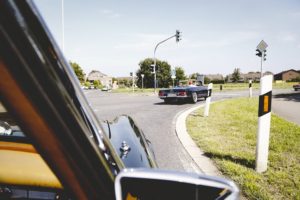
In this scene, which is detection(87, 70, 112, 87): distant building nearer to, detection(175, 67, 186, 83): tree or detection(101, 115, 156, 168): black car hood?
detection(175, 67, 186, 83): tree

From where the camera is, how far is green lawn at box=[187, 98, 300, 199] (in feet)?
11.1

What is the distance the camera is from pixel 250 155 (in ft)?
15.7

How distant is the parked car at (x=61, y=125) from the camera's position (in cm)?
70

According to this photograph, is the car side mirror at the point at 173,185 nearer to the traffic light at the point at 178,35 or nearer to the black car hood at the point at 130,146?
the black car hood at the point at 130,146

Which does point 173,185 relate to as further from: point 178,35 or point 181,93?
point 178,35

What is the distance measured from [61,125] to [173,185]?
0.37 metres


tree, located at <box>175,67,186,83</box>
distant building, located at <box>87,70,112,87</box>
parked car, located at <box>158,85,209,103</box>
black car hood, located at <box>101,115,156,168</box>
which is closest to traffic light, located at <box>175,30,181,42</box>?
parked car, located at <box>158,85,209,103</box>

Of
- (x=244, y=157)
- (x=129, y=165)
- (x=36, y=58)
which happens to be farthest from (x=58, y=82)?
(x=244, y=157)

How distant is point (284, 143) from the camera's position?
18.5 feet

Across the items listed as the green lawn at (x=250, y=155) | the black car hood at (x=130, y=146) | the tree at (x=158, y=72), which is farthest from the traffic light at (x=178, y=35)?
the tree at (x=158, y=72)

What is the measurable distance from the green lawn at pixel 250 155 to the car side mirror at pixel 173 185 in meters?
2.67

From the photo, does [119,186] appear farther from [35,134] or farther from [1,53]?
[1,53]

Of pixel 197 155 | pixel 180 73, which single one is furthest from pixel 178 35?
pixel 180 73

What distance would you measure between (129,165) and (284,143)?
496 cm
